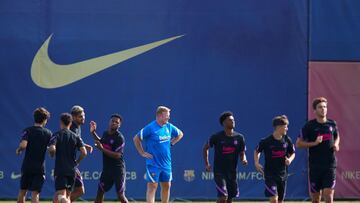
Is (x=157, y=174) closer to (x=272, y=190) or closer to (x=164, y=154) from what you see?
(x=164, y=154)

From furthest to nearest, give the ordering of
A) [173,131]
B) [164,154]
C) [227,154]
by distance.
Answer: [173,131]
[227,154]
[164,154]

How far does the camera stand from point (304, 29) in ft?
59.7

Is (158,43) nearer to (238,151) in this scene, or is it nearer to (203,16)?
(203,16)

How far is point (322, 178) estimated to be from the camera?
1334cm

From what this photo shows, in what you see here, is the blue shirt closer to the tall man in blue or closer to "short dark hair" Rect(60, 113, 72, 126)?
the tall man in blue

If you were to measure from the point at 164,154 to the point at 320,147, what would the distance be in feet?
9.42

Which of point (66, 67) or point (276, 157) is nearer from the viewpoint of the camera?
point (276, 157)

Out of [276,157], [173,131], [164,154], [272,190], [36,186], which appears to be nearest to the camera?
[36,186]

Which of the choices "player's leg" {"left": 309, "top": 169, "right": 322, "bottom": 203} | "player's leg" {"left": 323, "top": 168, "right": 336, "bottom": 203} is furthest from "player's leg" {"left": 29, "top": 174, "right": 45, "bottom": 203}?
"player's leg" {"left": 323, "top": 168, "right": 336, "bottom": 203}

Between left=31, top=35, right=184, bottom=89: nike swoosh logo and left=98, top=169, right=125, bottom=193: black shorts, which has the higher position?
left=31, top=35, right=184, bottom=89: nike swoosh logo

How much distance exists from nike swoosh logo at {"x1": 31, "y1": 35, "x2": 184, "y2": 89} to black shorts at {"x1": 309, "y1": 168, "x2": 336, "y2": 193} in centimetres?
607

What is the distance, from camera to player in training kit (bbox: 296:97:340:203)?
13.3m

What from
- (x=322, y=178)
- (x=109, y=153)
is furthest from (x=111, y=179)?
(x=322, y=178)

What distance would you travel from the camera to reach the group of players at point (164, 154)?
12906mm
